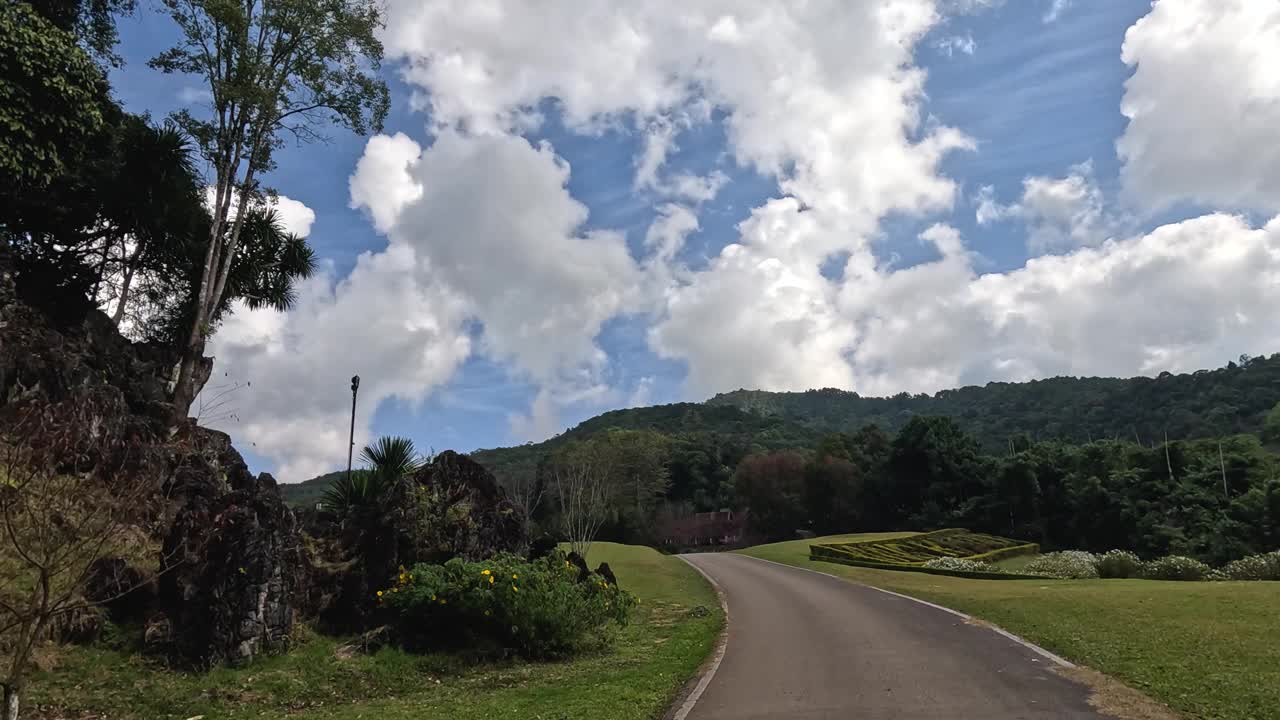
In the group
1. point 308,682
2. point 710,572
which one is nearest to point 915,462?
point 710,572

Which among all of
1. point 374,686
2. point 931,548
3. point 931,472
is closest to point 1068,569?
point 931,548

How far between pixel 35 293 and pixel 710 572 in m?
23.0

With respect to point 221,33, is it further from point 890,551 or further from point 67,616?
point 890,551

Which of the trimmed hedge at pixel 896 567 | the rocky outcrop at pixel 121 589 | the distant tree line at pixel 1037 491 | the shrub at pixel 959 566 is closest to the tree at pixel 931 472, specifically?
the distant tree line at pixel 1037 491

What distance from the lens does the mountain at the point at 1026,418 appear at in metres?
71.3

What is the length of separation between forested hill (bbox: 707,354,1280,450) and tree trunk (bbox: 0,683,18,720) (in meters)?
74.6

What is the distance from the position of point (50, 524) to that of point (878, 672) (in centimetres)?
933

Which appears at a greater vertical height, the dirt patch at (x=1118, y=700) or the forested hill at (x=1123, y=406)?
the forested hill at (x=1123, y=406)

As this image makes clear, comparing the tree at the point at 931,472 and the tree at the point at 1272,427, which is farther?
the tree at the point at 931,472

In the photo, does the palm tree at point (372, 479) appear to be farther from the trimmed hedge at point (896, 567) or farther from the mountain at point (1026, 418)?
the mountain at point (1026, 418)

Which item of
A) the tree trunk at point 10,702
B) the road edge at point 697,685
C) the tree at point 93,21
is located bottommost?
the road edge at point 697,685

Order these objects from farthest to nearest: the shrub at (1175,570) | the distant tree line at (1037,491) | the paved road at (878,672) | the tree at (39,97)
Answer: the distant tree line at (1037,491) < the shrub at (1175,570) < the tree at (39,97) < the paved road at (878,672)

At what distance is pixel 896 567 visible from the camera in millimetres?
29297

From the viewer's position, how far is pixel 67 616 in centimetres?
958
